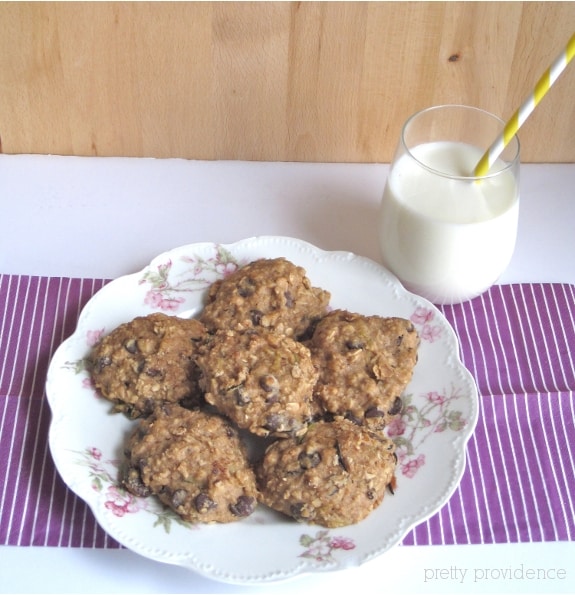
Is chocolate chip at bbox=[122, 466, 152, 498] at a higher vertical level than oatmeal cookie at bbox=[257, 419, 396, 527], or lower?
lower

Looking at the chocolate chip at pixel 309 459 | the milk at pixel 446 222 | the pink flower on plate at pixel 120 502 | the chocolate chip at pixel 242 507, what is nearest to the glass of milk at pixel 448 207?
the milk at pixel 446 222

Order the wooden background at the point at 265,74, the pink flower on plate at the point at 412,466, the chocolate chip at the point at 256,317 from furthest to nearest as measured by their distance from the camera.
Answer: the wooden background at the point at 265,74 < the chocolate chip at the point at 256,317 < the pink flower on plate at the point at 412,466

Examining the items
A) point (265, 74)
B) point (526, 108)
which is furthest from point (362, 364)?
point (265, 74)

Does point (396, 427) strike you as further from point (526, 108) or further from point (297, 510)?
point (526, 108)

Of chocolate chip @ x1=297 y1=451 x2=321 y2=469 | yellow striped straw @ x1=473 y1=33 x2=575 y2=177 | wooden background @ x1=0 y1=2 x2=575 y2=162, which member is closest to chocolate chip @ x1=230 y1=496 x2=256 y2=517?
chocolate chip @ x1=297 y1=451 x2=321 y2=469

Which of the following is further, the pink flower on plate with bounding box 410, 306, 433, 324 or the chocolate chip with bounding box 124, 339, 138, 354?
the pink flower on plate with bounding box 410, 306, 433, 324

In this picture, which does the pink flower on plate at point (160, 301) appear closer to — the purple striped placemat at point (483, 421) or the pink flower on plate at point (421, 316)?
the purple striped placemat at point (483, 421)

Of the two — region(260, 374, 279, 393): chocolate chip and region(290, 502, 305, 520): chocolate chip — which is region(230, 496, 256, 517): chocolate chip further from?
region(260, 374, 279, 393): chocolate chip
